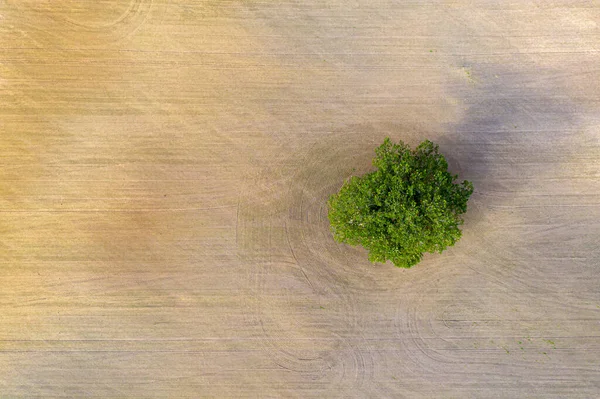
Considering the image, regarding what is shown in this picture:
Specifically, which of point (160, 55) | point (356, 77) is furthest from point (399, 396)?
point (160, 55)

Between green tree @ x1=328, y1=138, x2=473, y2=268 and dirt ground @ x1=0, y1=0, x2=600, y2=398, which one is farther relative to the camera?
Result: dirt ground @ x1=0, y1=0, x2=600, y2=398

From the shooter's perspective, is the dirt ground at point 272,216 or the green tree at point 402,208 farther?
the dirt ground at point 272,216

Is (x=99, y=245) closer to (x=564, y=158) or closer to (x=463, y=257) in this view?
(x=463, y=257)

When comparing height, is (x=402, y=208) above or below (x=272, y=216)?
above

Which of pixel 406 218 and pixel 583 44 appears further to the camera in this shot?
pixel 583 44

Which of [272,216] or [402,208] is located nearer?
[402,208]
